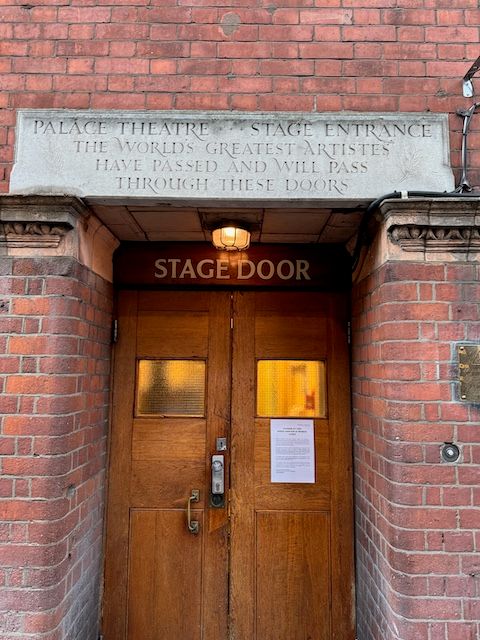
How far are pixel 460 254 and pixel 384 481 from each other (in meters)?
1.24

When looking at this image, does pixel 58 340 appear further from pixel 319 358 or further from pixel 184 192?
pixel 319 358

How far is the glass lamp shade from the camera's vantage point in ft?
8.51

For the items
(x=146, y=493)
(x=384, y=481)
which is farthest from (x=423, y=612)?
(x=146, y=493)

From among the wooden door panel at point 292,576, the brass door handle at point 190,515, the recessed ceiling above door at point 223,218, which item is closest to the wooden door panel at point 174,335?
the recessed ceiling above door at point 223,218

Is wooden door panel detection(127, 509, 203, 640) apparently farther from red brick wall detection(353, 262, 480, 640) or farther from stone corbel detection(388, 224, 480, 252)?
stone corbel detection(388, 224, 480, 252)

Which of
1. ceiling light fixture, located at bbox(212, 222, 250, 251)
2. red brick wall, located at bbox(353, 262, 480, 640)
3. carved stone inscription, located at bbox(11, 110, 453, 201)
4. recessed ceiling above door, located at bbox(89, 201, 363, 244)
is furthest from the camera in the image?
ceiling light fixture, located at bbox(212, 222, 250, 251)

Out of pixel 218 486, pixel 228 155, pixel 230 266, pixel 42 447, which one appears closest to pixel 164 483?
pixel 218 486

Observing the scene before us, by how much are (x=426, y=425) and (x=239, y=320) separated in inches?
54.4

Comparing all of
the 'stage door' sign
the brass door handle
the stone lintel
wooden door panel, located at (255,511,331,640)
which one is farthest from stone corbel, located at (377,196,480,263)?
the brass door handle

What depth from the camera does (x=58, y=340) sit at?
2.22 m

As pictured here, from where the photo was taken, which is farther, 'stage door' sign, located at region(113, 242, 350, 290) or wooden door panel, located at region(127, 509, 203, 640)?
'stage door' sign, located at region(113, 242, 350, 290)

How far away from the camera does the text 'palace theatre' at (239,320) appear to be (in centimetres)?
215

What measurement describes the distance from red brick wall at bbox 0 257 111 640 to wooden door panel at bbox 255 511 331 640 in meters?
1.12

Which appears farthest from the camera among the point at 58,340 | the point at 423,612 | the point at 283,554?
the point at 283,554
